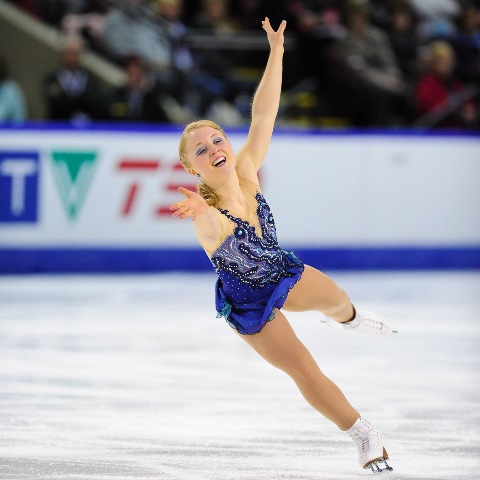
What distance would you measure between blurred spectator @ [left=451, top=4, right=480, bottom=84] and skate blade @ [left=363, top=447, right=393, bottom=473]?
848 centimetres

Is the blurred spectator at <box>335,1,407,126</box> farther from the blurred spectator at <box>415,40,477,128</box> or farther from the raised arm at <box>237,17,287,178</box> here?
the raised arm at <box>237,17,287,178</box>

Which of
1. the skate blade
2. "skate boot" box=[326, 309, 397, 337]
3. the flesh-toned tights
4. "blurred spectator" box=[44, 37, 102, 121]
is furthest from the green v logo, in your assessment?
the skate blade

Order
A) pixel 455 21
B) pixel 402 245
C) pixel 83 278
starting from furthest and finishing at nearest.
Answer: pixel 455 21 → pixel 402 245 → pixel 83 278

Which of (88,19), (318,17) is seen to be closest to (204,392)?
(88,19)

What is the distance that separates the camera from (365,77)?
10578 mm

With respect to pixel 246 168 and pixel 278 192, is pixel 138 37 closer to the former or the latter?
pixel 278 192

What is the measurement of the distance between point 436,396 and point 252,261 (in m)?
1.38

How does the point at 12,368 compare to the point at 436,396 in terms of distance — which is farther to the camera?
the point at 12,368

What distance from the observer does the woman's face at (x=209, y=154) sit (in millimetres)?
3487

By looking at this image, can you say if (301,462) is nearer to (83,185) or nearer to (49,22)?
(83,185)

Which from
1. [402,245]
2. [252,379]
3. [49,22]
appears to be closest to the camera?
[252,379]

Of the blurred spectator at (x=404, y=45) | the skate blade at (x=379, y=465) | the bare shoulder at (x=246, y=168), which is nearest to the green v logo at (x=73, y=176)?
the blurred spectator at (x=404, y=45)

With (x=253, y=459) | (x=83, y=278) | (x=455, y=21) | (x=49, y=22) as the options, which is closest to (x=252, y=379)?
(x=253, y=459)

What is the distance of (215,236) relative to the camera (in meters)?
3.41
